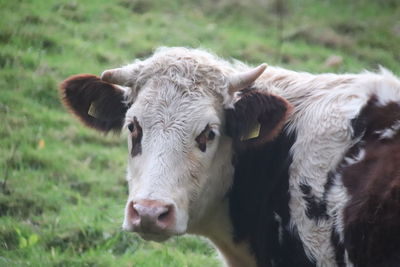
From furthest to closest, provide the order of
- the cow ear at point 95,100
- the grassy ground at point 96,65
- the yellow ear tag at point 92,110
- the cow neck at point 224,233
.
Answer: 1. the grassy ground at point 96,65
2. the yellow ear tag at point 92,110
3. the cow ear at point 95,100
4. the cow neck at point 224,233

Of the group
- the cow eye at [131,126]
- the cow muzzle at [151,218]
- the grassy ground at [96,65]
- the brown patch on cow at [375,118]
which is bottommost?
the grassy ground at [96,65]

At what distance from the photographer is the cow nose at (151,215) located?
513 centimetres

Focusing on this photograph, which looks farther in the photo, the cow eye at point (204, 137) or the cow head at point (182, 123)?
the cow eye at point (204, 137)

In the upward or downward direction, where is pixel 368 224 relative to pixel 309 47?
upward

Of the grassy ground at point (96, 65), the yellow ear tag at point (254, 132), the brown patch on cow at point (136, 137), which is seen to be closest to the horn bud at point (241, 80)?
the yellow ear tag at point (254, 132)

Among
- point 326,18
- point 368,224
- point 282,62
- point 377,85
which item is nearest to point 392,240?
point 368,224

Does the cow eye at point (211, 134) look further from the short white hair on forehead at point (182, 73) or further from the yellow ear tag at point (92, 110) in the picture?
the yellow ear tag at point (92, 110)

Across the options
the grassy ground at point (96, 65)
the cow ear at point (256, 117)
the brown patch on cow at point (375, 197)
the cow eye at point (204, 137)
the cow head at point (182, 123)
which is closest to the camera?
the brown patch on cow at point (375, 197)

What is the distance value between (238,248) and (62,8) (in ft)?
24.3

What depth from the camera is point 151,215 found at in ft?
16.8

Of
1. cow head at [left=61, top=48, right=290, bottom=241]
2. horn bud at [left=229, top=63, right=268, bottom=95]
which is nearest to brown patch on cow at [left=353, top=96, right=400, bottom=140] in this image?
cow head at [left=61, top=48, right=290, bottom=241]

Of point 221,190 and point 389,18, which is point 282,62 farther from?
point 221,190

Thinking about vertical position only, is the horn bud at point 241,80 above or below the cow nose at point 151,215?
above

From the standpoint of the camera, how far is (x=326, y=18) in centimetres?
1482
